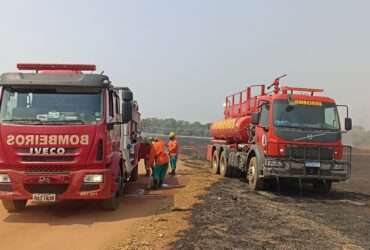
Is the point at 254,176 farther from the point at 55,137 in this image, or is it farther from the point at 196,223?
the point at 55,137

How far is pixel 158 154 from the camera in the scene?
47.4ft

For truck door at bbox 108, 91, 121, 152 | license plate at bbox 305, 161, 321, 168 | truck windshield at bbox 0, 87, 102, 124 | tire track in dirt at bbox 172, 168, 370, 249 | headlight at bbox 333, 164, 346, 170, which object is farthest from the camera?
headlight at bbox 333, 164, 346, 170

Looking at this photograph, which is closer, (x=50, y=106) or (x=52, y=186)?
(x=52, y=186)

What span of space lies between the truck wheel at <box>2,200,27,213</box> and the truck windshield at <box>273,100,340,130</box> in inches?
275

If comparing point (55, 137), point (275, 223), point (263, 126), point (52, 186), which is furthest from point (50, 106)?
point (263, 126)

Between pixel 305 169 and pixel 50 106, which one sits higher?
pixel 50 106

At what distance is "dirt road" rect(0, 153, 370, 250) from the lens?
25.5 feet

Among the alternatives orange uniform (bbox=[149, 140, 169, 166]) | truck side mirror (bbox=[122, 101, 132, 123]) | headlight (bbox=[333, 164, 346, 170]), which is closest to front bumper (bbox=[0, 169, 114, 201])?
truck side mirror (bbox=[122, 101, 132, 123])

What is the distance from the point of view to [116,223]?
940cm

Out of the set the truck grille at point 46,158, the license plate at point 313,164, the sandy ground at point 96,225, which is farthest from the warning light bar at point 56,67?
the license plate at point 313,164

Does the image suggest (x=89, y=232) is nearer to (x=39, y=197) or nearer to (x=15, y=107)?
(x=39, y=197)

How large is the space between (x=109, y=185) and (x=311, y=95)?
7.59m

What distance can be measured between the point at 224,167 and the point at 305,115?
603cm

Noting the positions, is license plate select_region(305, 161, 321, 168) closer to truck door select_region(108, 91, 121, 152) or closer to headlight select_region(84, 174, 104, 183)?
truck door select_region(108, 91, 121, 152)
